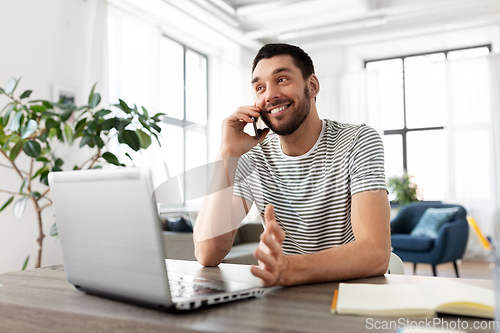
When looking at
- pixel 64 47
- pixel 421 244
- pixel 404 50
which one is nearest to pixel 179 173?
pixel 64 47

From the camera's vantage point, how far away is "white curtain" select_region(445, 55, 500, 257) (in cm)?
584

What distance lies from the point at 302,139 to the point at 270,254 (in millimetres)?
803

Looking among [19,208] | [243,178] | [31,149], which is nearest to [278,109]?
[243,178]

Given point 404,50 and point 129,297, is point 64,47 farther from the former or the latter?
point 404,50

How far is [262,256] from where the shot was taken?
2.46 ft

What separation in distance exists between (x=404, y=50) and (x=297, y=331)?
6.91 m

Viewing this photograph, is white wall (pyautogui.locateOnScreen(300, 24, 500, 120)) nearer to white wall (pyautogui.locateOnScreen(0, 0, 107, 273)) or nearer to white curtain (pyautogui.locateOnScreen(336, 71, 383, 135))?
white curtain (pyautogui.locateOnScreen(336, 71, 383, 135))

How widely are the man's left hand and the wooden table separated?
3 centimetres

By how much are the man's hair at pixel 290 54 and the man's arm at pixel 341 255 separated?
61cm

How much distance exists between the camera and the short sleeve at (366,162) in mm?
1152

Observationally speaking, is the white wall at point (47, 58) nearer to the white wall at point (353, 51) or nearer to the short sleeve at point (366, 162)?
the short sleeve at point (366, 162)

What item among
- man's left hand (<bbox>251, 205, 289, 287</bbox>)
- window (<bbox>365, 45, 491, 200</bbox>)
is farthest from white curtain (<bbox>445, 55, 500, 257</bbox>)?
man's left hand (<bbox>251, 205, 289, 287</bbox>)

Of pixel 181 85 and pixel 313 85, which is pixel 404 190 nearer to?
pixel 181 85

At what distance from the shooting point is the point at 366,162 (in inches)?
48.1
